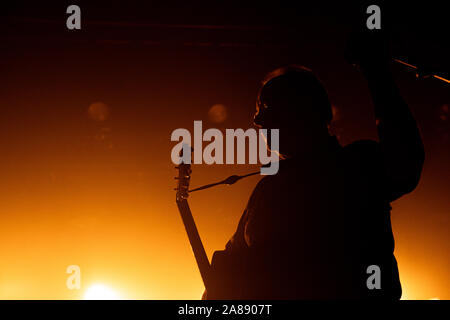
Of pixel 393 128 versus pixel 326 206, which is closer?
pixel 393 128

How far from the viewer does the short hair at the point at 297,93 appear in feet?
2.75

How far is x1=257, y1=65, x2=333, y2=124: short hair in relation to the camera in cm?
84

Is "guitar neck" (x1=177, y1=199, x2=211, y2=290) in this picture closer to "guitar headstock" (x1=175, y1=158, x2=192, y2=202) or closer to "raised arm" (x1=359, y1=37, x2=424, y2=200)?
"guitar headstock" (x1=175, y1=158, x2=192, y2=202)

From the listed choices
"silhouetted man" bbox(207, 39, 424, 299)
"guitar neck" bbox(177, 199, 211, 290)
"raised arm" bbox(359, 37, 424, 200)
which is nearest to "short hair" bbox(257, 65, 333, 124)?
"silhouetted man" bbox(207, 39, 424, 299)

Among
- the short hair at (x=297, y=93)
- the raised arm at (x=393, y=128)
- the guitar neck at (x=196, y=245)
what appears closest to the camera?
the raised arm at (x=393, y=128)

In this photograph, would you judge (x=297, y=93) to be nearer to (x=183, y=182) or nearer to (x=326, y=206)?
(x=326, y=206)

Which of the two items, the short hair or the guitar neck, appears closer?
the short hair

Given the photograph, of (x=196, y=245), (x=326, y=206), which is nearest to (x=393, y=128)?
(x=326, y=206)

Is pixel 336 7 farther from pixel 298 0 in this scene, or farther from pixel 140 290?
pixel 140 290

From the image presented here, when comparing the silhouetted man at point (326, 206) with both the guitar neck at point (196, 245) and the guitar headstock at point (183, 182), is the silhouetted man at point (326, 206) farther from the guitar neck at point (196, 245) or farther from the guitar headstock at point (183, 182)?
the guitar headstock at point (183, 182)

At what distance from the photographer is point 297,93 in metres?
0.84

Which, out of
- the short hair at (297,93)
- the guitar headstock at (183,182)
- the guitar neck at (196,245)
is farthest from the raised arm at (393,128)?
the guitar headstock at (183,182)

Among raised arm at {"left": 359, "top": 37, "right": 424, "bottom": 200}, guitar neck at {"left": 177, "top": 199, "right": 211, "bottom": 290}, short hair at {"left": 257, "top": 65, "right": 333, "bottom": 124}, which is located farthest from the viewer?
guitar neck at {"left": 177, "top": 199, "right": 211, "bottom": 290}

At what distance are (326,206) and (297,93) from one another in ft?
0.92
